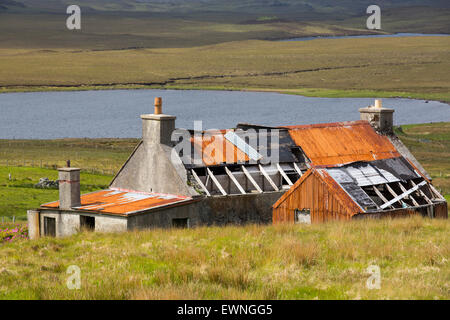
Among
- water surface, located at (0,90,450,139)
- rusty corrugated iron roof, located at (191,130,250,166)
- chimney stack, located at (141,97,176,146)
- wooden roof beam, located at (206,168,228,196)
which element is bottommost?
wooden roof beam, located at (206,168,228,196)

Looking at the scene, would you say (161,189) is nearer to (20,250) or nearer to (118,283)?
(20,250)

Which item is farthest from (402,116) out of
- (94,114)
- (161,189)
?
(161,189)

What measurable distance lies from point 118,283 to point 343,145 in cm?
1966

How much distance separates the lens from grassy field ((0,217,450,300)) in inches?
516

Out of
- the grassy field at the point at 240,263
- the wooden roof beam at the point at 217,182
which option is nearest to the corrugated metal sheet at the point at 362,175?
the wooden roof beam at the point at 217,182

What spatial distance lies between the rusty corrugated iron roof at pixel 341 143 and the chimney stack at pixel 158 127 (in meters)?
5.48

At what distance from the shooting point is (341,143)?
3200 cm

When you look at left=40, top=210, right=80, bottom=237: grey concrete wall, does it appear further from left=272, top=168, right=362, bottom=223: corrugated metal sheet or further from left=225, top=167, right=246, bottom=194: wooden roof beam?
left=272, top=168, right=362, bottom=223: corrugated metal sheet

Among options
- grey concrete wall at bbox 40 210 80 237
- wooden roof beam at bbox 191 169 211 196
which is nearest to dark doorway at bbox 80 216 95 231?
grey concrete wall at bbox 40 210 80 237

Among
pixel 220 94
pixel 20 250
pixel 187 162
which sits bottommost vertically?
pixel 20 250

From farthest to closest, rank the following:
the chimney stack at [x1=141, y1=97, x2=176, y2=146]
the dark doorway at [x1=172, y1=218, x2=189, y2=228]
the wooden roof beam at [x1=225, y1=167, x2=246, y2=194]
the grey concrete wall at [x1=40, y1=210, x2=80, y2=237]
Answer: the wooden roof beam at [x1=225, y1=167, x2=246, y2=194] < the chimney stack at [x1=141, y1=97, x2=176, y2=146] < the grey concrete wall at [x1=40, y1=210, x2=80, y2=237] < the dark doorway at [x1=172, y1=218, x2=189, y2=228]

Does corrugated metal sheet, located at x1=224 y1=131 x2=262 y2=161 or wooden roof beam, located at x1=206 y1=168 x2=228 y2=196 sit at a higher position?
corrugated metal sheet, located at x1=224 y1=131 x2=262 y2=161

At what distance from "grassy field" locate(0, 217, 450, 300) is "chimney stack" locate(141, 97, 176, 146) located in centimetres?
776

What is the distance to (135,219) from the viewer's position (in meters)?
25.9
